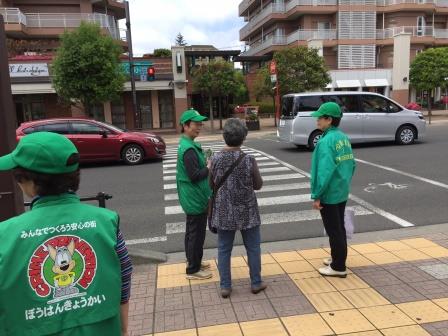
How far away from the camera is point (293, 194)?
27.9ft

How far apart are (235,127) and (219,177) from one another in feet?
1.55

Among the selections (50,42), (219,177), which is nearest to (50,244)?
(219,177)

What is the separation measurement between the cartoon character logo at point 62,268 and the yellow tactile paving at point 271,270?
3.13 metres

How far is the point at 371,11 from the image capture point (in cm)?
3934

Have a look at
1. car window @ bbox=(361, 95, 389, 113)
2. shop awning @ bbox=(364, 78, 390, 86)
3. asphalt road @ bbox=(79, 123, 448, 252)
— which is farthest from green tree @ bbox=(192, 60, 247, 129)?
shop awning @ bbox=(364, 78, 390, 86)

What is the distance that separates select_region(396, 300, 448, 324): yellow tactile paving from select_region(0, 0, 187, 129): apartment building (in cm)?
1975

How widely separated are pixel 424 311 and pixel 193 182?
2.32m

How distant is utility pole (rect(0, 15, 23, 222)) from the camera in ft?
11.0

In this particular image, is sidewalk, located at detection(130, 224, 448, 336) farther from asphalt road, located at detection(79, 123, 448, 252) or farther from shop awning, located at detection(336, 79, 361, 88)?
shop awning, located at detection(336, 79, 361, 88)

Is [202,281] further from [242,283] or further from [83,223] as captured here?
[83,223]

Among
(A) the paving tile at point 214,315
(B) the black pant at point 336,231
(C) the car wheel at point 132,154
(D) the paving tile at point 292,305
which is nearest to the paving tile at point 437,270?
(B) the black pant at point 336,231

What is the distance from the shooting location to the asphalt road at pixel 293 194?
6.42 m

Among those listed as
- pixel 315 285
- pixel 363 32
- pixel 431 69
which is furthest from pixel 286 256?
pixel 363 32

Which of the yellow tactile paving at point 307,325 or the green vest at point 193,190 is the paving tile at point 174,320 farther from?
the green vest at point 193,190
